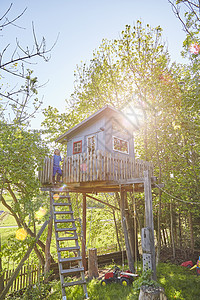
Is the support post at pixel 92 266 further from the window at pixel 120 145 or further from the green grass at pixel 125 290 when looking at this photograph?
the window at pixel 120 145

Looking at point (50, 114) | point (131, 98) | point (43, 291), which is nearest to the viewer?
point (43, 291)

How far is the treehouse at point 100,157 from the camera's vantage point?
9.17m

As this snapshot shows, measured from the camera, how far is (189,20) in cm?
710

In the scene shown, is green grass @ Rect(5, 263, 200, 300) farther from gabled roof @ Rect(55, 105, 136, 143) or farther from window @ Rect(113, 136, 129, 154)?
Answer: gabled roof @ Rect(55, 105, 136, 143)

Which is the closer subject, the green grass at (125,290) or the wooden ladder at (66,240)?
the wooden ladder at (66,240)

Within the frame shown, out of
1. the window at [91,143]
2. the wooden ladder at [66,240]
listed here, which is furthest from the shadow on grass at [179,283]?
the window at [91,143]

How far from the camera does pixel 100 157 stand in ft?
29.4

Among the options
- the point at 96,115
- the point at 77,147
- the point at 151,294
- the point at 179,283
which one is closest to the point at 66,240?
the point at 151,294

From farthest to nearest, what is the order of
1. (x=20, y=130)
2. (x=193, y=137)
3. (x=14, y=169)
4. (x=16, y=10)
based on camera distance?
(x=193, y=137) → (x=20, y=130) → (x=14, y=169) → (x=16, y=10)

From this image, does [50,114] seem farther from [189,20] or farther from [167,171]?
[189,20]

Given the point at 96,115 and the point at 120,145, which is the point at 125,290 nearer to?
the point at 120,145

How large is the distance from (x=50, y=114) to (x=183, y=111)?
1139 cm

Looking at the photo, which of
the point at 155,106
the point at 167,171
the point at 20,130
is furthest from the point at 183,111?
the point at 20,130

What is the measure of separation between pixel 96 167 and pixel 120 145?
415 cm
